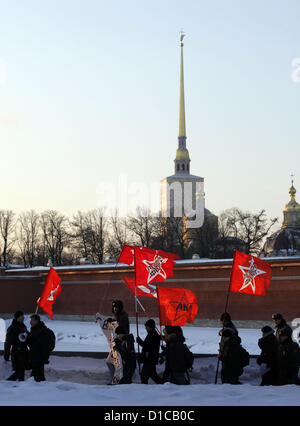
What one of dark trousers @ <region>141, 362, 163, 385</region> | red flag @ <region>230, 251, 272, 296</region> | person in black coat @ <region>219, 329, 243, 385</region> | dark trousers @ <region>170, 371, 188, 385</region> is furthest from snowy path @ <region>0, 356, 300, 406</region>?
red flag @ <region>230, 251, 272, 296</region>

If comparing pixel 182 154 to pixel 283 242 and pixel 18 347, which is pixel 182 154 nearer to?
pixel 283 242

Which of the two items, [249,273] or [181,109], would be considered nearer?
[249,273]

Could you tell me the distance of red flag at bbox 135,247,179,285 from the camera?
14867 mm

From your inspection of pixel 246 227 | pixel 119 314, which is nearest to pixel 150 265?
pixel 119 314

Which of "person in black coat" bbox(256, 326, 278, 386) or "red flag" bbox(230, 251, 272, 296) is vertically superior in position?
"red flag" bbox(230, 251, 272, 296)

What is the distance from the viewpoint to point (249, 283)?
43.9 feet

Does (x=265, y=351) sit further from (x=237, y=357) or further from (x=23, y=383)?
(x=23, y=383)

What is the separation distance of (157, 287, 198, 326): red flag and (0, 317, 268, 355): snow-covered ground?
893 centimetres

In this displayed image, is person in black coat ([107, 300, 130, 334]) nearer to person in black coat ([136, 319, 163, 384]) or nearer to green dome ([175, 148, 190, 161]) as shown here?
person in black coat ([136, 319, 163, 384])

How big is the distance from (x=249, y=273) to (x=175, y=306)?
5.09ft

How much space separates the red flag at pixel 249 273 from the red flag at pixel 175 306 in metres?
0.96

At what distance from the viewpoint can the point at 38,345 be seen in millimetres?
11633

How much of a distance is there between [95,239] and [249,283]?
50.0 metres

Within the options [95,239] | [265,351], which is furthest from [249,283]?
[95,239]
